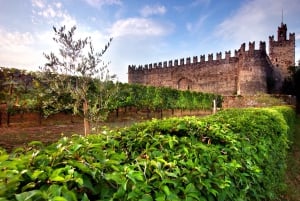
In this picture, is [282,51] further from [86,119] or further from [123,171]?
[123,171]

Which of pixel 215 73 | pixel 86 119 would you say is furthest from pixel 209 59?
pixel 86 119

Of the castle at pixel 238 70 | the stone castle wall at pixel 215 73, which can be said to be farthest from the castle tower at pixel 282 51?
the stone castle wall at pixel 215 73

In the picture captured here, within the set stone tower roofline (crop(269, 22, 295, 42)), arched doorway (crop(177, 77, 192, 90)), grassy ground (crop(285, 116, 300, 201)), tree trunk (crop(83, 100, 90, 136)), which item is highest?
stone tower roofline (crop(269, 22, 295, 42))

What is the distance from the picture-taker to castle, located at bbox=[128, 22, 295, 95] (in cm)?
3578

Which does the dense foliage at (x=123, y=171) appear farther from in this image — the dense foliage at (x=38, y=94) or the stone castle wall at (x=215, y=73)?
the stone castle wall at (x=215, y=73)

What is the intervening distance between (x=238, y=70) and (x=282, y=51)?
782 centimetres

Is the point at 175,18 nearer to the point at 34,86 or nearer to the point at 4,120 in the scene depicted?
the point at 34,86

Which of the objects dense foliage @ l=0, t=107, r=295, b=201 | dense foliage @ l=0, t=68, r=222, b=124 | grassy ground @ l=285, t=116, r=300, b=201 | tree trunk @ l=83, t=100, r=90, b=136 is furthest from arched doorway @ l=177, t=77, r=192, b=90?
dense foliage @ l=0, t=107, r=295, b=201

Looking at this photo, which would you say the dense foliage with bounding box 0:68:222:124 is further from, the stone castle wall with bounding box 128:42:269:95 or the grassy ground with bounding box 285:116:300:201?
the stone castle wall with bounding box 128:42:269:95

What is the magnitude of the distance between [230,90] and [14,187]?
4082 centimetres

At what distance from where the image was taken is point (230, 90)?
130ft

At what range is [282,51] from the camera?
3969cm

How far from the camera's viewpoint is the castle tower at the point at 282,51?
38.9 metres

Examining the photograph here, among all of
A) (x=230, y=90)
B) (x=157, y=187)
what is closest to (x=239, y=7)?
(x=157, y=187)
